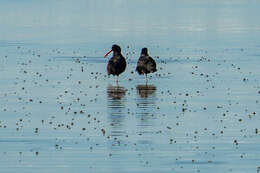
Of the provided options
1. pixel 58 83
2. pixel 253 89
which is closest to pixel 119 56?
pixel 58 83

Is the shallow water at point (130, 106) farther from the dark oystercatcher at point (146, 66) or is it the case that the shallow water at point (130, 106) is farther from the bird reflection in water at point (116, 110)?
the dark oystercatcher at point (146, 66)

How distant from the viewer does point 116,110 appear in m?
29.1

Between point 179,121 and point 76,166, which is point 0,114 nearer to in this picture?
point 179,121

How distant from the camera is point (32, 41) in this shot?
58188 millimetres

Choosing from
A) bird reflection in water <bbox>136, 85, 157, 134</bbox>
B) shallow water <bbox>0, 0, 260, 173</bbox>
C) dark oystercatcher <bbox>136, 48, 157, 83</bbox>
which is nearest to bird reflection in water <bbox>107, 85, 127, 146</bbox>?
shallow water <bbox>0, 0, 260, 173</bbox>

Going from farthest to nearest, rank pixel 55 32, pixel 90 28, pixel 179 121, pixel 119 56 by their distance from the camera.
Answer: pixel 90 28
pixel 55 32
pixel 119 56
pixel 179 121

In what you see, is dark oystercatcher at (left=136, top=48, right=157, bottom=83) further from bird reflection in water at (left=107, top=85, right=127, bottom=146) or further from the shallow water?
bird reflection in water at (left=107, top=85, right=127, bottom=146)

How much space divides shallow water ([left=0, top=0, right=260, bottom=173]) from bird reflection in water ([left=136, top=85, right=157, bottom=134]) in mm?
33

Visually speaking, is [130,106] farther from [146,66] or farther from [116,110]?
[146,66]

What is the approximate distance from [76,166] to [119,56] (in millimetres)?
17985

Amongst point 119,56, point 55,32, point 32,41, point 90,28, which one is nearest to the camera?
point 119,56

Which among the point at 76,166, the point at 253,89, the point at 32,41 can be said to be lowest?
the point at 76,166

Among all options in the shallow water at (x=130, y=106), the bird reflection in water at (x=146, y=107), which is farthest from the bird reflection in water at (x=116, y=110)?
the bird reflection in water at (x=146, y=107)

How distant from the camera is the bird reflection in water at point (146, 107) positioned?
2598 centimetres
